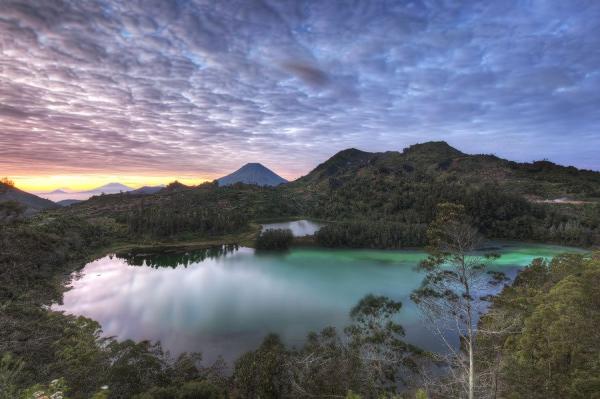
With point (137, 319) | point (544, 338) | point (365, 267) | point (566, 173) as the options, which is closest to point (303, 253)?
point (365, 267)

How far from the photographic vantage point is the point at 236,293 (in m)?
50.9

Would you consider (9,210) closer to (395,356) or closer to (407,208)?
(395,356)

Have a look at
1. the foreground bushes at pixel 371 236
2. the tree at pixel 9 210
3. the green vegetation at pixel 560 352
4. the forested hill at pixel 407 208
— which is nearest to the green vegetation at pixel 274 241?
the foreground bushes at pixel 371 236

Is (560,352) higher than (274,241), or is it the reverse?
(560,352)

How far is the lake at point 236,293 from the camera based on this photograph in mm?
35375

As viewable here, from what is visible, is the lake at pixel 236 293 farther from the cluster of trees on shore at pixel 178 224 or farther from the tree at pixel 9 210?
the tree at pixel 9 210

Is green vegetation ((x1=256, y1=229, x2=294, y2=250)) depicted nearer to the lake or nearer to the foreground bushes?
the lake

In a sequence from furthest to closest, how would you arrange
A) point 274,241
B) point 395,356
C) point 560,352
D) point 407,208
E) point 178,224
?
point 407,208, point 178,224, point 274,241, point 395,356, point 560,352

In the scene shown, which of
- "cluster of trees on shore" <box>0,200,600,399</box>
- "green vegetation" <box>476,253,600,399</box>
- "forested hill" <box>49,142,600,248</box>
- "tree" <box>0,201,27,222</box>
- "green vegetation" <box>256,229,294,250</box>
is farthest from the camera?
"forested hill" <box>49,142,600,248</box>

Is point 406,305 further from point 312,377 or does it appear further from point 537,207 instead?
point 537,207

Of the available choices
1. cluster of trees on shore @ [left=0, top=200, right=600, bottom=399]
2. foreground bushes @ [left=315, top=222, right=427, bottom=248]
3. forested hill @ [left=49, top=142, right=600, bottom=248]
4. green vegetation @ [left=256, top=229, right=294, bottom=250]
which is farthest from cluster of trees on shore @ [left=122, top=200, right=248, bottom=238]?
cluster of trees on shore @ [left=0, top=200, right=600, bottom=399]

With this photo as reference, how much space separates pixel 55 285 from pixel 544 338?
66.2 m

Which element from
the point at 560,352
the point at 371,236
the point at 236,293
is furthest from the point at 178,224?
the point at 560,352

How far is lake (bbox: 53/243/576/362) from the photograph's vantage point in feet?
116
